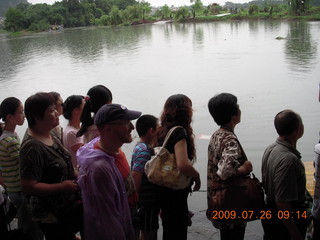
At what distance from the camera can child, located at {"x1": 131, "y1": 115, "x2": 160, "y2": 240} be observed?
218 centimetres

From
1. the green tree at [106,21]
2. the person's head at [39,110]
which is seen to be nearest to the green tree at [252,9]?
the green tree at [106,21]

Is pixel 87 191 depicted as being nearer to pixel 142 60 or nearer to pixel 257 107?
pixel 257 107

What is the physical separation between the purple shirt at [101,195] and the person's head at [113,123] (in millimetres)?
101

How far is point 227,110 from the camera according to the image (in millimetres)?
1999

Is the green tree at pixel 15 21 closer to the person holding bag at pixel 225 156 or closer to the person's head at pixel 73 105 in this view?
the person's head at pixel 73 105

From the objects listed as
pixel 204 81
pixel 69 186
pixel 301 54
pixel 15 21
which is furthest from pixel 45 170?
pixel 15 21

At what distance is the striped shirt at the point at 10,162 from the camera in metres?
2.25

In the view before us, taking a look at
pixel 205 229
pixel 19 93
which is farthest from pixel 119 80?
pixel 205 229

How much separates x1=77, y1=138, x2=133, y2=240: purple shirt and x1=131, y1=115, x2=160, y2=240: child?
45cm

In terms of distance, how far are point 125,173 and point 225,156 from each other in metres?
0.58

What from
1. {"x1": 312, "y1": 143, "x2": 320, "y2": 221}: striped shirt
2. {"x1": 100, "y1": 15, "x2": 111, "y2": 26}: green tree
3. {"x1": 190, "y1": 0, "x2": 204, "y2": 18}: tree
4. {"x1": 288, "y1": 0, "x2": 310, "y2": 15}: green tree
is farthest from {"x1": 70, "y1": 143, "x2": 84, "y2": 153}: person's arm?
{"x1": 100, "y1": 15, "x2": 111, "y2": 26}: green tree

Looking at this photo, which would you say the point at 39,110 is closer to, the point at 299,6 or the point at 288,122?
the point at 288,122

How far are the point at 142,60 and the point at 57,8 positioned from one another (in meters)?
72.4

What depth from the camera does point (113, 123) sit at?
172cm
